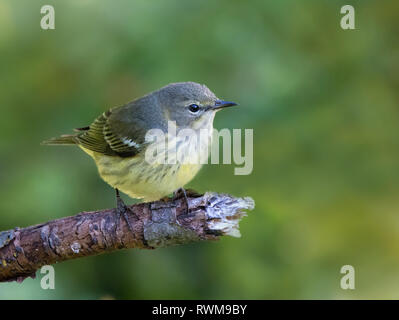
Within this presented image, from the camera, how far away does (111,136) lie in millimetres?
4789

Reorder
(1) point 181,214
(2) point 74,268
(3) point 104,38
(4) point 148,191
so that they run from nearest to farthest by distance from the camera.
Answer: (1) point 181,214, (4) point 148,191, (2) point 74,268, (3) point 104,38

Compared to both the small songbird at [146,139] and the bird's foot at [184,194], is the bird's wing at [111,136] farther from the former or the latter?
the bird's foot at [184,194]

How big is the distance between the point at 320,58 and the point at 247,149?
43.1 inches

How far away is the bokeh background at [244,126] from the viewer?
4.58 metres

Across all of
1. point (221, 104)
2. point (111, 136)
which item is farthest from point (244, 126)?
point (111, 136)

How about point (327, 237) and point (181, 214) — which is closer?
point (181, 214)

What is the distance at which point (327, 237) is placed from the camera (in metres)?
4.76

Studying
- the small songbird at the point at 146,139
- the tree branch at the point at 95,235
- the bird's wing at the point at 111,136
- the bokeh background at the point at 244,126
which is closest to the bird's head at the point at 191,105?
the small songbird at the point at 146,139

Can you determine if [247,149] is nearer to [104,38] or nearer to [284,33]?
[284,33]

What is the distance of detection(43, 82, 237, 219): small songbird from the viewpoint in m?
4.11

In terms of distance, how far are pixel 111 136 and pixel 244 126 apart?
117 cm

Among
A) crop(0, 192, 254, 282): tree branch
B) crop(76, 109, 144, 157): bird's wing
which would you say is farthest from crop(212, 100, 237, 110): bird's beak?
crop(0, 192, 254, 282): tree branch

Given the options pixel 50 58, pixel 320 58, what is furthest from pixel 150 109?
pixel 320 58

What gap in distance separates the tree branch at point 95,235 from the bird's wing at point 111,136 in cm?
78
